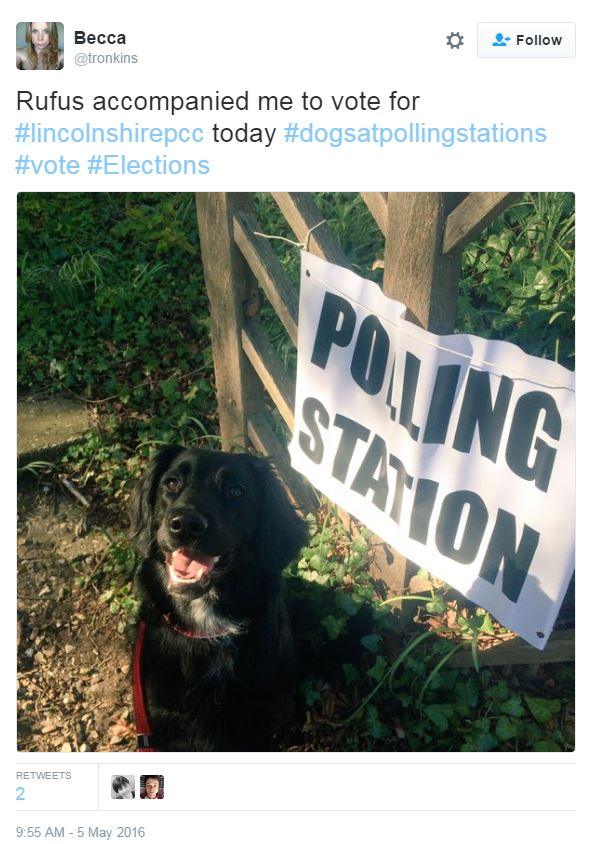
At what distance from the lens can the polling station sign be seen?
2.09 meters

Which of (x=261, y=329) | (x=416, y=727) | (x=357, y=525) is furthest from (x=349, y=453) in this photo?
(x=416, y=727)

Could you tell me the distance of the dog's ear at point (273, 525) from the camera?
250 centimetres

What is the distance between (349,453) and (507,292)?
49.1 inches

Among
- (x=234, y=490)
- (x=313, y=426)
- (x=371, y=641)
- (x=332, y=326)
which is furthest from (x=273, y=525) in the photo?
(x=332, y=326)

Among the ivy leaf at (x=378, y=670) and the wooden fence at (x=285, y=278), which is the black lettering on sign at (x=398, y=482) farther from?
the ivy leaf at (x=378, y=670)

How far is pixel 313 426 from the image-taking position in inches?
107

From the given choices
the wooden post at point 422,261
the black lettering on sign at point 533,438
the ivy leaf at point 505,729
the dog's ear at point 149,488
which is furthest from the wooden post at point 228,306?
the ivy leaf at point 505,729

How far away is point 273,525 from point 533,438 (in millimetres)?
945

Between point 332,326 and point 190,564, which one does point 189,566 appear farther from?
point 332,326
